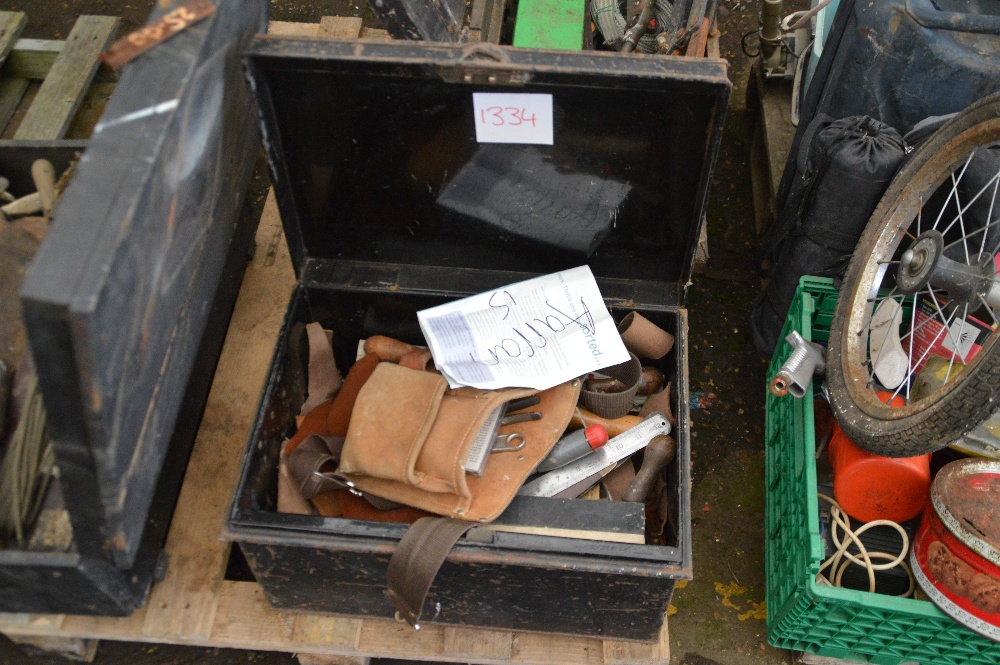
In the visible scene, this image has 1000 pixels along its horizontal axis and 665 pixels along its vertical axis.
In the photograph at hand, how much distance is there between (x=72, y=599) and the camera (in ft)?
5.21

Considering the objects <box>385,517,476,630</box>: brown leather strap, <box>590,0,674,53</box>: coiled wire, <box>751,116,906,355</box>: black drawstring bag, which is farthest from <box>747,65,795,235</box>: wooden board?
<box>385,517,476,630</box>: brown leather strap

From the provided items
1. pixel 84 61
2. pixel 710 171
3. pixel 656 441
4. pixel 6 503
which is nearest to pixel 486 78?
pixel 710 171

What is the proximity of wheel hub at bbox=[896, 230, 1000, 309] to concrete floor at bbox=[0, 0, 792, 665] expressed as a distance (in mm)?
760

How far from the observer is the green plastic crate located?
1.73 metres

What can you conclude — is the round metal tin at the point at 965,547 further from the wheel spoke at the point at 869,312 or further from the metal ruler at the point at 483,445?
the metal ruler at the point at 483,445

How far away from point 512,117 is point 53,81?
1757 mm

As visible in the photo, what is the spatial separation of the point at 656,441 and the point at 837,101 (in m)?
1.12

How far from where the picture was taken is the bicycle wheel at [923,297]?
1.77 metres

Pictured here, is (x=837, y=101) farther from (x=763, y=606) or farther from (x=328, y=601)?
(x=328, y=601)

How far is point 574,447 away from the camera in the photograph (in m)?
1.79

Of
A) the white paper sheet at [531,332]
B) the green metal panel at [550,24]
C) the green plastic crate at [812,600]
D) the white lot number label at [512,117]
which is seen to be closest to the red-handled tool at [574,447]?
the white paper sheet at [531,332]

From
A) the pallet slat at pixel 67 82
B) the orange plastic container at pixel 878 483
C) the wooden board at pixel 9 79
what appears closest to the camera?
the orange plastic container at pixel 878 483

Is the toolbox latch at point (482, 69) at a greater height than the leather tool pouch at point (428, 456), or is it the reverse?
the toolbox latch at point (482, 69)

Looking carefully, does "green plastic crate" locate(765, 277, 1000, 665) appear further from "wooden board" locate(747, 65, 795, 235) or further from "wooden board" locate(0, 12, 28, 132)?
"wooden board" locate(0, 12, 28, 132)
